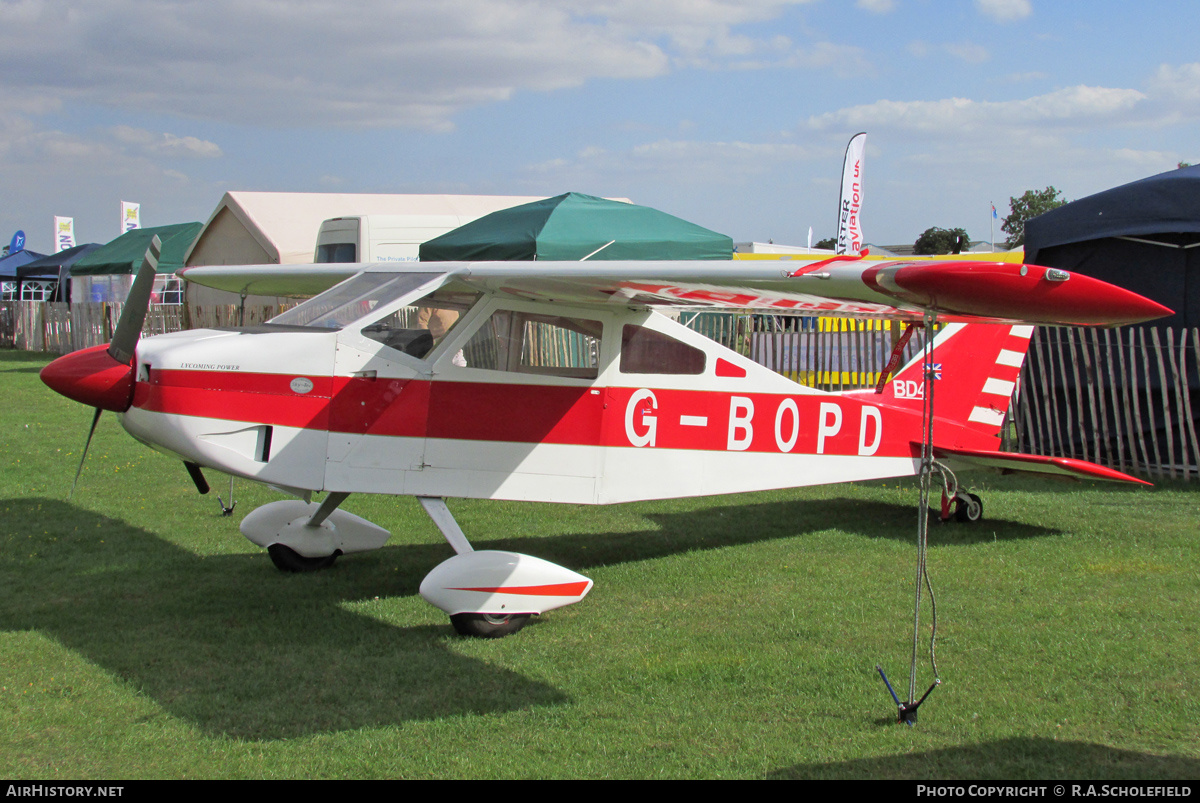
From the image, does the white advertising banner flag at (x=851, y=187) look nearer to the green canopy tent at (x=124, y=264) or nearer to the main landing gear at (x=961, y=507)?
the main landing gear at (x=961, y=507)

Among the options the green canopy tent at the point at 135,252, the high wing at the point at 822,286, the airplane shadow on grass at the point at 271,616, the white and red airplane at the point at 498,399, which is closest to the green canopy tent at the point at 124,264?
the green canopy tent at the point at 135,252

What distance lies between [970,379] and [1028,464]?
118 cm

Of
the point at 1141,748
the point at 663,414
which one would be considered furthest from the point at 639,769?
the point at 663,414

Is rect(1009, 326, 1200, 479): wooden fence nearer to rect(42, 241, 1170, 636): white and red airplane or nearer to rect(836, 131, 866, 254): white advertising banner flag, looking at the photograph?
rect(42, 241, 1170, 636): white and red airplane

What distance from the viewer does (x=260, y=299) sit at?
23547 mm

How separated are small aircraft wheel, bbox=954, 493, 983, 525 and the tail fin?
494 mm

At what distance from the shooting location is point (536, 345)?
21.9 ft

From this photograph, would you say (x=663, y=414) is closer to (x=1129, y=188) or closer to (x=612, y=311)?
(x=612, y=311)

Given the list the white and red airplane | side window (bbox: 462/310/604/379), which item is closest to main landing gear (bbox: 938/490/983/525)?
the white and red airplane

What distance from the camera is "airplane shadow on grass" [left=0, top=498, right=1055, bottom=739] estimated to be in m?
4.80

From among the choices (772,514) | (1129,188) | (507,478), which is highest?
(1129,188)

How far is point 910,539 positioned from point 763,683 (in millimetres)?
3599

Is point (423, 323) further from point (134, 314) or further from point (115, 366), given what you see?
point (115, 366)

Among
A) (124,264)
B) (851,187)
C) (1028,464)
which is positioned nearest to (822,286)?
(1028,464)
